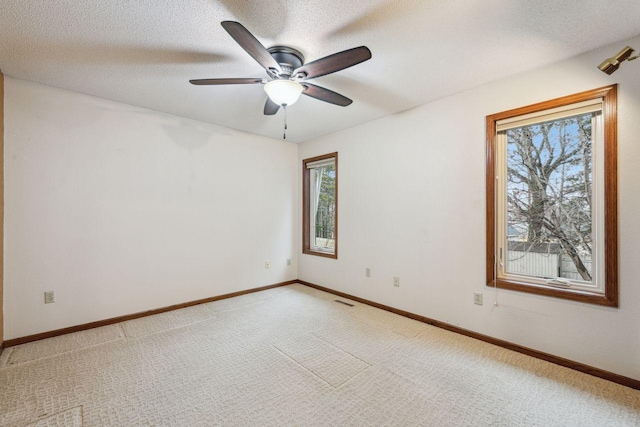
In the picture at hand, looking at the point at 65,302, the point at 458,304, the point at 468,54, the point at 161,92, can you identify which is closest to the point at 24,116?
the point at 161,92

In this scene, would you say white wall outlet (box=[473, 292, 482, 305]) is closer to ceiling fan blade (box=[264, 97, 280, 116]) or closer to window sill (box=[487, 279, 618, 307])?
window sill (box=[487, 279, 618, 307])

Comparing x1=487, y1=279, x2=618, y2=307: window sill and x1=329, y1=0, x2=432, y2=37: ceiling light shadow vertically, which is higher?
x1=329, y1=0, x2=432, y2=37: ceiling light shadow

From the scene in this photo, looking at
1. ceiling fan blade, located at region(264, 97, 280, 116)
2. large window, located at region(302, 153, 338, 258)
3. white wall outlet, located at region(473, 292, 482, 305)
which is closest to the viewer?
ceiling fan blade, located at region(264, 97, 280, 116)

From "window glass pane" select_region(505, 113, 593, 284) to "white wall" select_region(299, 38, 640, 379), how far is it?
0.23 metres

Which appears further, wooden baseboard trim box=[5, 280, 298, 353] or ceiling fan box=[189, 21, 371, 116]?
wooden baseboard trim box=[5, 280, 298, 353]

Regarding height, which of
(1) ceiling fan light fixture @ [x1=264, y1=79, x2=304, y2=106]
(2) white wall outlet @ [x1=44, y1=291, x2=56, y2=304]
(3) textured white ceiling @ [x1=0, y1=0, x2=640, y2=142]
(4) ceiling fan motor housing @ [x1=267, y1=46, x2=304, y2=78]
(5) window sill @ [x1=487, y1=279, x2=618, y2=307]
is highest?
(3) textured white ceiling @ [x1=0, y1=0, x2=640, y2=142]

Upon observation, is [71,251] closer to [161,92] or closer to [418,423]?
[161,92]

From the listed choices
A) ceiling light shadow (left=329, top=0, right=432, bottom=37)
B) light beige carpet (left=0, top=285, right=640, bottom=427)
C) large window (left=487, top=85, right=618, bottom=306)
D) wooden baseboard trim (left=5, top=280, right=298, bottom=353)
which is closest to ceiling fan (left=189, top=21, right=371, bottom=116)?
ceiling light shadow (left=329, top=0, right=432, bottom=37)

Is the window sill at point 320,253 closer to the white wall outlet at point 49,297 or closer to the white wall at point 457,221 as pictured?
the white wall at point 457,221

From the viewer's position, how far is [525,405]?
1766mm

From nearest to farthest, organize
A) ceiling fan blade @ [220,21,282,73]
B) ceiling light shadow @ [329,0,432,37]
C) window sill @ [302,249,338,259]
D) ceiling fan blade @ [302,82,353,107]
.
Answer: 1. ceiling fan blade @ [220,21,282,73]
2. ceiling light shadow @ [329,0,432,37]
3. ceiling fan blade @ [302,82,353,107]
4. window sill @ [302,249,338,259]

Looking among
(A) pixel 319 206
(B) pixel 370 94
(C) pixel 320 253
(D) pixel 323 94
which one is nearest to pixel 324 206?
(A) pixel 319 206

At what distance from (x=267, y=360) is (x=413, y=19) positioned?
8.99 feet

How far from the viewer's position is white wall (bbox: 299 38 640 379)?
199 cm
